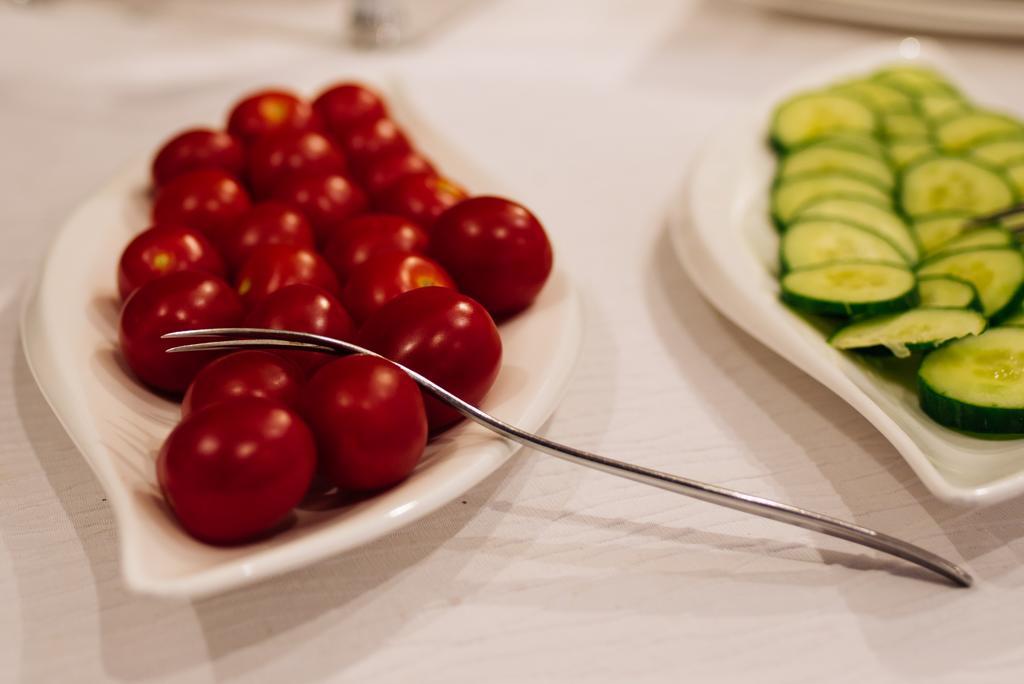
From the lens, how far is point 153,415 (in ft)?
3.25

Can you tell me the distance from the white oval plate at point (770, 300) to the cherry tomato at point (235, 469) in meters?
0.62

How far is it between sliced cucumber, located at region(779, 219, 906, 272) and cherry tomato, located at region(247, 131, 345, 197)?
68 centimetres

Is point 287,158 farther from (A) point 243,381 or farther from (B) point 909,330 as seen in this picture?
(B) point 909,330

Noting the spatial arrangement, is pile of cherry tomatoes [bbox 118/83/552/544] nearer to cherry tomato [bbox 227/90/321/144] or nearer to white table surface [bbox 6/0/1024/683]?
cherry tomato [bbox 227/90/321/144]

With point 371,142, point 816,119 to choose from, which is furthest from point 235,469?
point 816,119

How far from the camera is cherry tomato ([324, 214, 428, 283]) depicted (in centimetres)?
120

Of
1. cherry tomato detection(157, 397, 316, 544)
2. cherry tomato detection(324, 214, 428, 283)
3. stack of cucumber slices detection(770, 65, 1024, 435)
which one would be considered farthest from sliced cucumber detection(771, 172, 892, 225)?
cherry tomato detection(157, 397, 316, 544)

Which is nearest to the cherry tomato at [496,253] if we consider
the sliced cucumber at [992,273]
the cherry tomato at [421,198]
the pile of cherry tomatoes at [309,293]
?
the pile of cherry tomatoes at [309,293]

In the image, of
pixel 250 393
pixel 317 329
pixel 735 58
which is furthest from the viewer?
pixel 735 58

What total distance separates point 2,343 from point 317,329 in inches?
20.9

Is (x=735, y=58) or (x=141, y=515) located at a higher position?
(x=141, y=515)

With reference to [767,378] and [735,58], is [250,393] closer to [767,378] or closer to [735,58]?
[767,378]

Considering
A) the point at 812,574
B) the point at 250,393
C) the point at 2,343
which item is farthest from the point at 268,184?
the point at 812,574

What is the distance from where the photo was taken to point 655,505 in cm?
103
